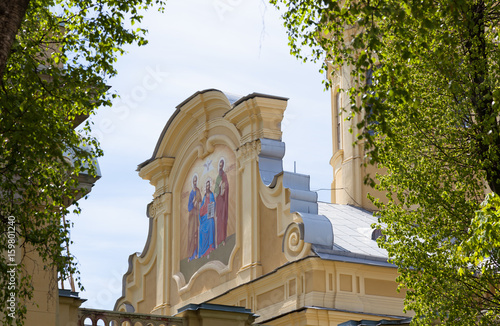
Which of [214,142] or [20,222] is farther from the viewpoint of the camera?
[214,142]

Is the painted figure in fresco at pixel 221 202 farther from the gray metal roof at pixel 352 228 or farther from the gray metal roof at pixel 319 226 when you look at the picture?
the gray metal roof at pixel 352 228

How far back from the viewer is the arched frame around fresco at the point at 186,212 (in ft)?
87.7

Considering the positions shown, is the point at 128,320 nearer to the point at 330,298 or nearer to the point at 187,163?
the point at 330,298

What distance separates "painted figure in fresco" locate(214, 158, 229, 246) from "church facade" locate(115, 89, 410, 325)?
32 mm

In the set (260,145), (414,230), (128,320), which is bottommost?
(128,320)

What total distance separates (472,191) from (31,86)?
6.50 meters

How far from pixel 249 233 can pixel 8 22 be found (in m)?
16.9

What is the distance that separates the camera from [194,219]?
94.3 ft

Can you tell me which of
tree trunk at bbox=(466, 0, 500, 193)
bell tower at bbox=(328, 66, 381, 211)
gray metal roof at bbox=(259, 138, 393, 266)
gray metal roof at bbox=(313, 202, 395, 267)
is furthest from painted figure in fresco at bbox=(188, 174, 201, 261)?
tree trunk at bbox=(466, 0, 500, 193)

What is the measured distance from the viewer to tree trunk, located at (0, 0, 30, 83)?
924cm

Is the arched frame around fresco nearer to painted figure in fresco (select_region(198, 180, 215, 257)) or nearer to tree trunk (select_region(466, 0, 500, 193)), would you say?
painted figure in fresco (select_region(198, 180, 215, 257))

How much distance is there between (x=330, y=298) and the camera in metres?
23.1

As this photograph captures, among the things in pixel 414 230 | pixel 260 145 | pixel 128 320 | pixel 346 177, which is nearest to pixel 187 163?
pixel 260 145

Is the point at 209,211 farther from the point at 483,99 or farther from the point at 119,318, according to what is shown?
the point at 483,99
